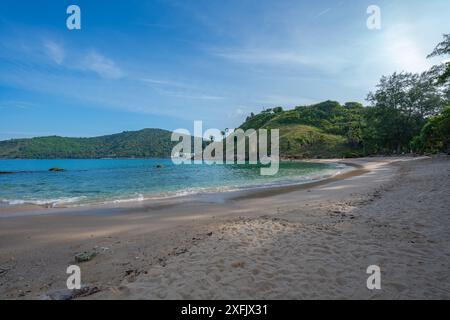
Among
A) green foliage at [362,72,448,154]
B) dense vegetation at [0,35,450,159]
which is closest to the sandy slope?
dense vegetation at [0,35,450,159]

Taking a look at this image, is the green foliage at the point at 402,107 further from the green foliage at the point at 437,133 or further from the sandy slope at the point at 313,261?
the sandy slope at the point at 313,261

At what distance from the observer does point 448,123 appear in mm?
31469

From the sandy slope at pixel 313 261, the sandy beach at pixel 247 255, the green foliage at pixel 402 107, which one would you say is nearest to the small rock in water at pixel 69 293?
the sandy beach at pixel 247 255

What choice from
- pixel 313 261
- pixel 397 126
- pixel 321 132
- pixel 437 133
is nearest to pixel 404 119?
pixel 397 126

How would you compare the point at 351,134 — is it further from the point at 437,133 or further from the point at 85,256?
the point at 85,256

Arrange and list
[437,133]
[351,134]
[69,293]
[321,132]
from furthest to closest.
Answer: [321,132], [351,134], [437,133], [69,293]

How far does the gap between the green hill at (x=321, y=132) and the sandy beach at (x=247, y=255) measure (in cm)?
8197

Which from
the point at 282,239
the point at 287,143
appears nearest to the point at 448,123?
the point at 282,239

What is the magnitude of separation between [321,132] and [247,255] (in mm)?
135065

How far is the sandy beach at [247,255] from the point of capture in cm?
443

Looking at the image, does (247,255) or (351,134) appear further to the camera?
(351,134)

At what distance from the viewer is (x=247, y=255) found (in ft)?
19.3

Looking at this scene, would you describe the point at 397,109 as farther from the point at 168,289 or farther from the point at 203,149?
the point at 203,149
